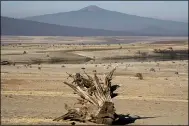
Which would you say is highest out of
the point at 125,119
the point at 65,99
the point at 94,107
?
the point at 94,107

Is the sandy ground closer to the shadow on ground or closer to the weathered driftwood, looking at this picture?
the shadow on ground

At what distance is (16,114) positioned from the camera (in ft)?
51.7

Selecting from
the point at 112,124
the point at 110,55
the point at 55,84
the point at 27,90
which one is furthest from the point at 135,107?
the point at 110,55

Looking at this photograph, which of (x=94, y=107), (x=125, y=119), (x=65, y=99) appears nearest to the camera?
(x=94, y=107)

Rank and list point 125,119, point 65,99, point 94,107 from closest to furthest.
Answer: point 94,107, point 125,119, point 65,99

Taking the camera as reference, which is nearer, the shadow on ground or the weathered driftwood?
the weathered driftwood

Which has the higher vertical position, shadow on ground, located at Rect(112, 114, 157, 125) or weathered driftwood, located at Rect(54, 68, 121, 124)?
weathered driftwood, located at Rect(54, 68, 121, 124)

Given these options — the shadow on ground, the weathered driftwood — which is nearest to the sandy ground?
the shadow on ground

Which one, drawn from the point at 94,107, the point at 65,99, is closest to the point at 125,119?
the point at 94,107

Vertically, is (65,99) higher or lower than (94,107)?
lower

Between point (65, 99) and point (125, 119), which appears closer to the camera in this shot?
point (125, 119)

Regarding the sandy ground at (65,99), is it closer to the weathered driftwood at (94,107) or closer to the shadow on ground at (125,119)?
the shadow on ground at (125,119)

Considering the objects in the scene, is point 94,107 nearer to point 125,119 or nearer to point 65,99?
point 125,119

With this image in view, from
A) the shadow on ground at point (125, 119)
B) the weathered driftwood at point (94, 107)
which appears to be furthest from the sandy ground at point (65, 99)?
the weathered driftwood at point (94, 107)
